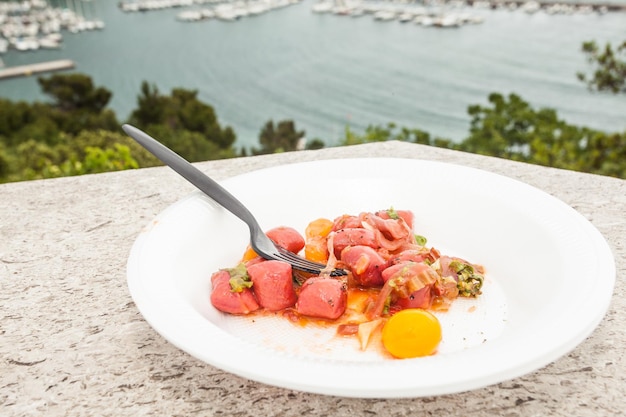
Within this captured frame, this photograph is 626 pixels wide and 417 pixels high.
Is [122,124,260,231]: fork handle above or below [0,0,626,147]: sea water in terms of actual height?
above

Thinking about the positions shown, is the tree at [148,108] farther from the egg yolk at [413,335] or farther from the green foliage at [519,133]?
the egg yolk at [413,335]

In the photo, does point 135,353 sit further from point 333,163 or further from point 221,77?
point 221,77

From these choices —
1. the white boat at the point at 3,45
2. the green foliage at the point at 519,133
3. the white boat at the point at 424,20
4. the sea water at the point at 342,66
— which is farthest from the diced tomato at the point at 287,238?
the white boat at the point at 3,45

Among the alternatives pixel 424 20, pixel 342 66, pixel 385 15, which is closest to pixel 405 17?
pixel 385 15

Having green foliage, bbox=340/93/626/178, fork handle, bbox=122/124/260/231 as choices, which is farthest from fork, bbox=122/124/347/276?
green foliage, bbox=340/93/626/178

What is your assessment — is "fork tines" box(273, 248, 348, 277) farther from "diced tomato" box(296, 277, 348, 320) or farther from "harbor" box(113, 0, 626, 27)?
"harbor" box(113, 0, 626, 27)

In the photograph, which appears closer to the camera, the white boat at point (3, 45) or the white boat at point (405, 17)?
the white boat at point (405, 17)
